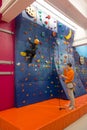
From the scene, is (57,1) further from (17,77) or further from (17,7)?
(17,77)

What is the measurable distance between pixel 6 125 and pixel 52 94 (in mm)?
2487

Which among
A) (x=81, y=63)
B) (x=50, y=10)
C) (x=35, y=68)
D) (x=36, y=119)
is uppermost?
(x=50, y=10)

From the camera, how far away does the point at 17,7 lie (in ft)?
10.2

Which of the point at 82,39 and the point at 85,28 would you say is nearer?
the point at 85,28

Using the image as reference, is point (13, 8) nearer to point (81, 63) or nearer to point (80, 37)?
point (80, 37)

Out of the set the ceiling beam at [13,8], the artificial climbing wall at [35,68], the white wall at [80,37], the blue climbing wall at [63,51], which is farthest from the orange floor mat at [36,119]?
the white wall at [80,37]

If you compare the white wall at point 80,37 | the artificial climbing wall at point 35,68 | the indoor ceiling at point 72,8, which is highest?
the indoor ceiling at point 72,8

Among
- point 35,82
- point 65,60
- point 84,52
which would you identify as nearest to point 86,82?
point 84,52

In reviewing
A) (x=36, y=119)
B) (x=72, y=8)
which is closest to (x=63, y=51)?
(x=72, y=8)

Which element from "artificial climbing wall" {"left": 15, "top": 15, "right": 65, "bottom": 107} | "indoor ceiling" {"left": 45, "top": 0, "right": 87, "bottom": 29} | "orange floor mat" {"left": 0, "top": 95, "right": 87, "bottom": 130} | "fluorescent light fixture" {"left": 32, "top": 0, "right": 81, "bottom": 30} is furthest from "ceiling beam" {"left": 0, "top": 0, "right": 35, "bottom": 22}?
"orange floor mat" {"left": 0, "top": 95, "right": 87, "bottom": 130}

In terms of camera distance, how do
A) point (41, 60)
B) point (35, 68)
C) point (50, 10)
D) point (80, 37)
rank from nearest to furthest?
1. point (35, 68)
2. point (41, 60)
3. point (50, 10)
4. point (80, 37)

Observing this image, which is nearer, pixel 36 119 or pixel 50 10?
pixel 36 119

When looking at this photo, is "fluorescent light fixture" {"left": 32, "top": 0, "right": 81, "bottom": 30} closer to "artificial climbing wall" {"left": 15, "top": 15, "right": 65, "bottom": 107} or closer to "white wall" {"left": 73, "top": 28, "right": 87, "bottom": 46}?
"white wall" {"left": 73, "top": 28, "right": 87, "bottom": 46}

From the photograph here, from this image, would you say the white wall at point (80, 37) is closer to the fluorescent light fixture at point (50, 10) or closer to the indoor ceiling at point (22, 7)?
the fluorescent light fixture at point (50, 10)
